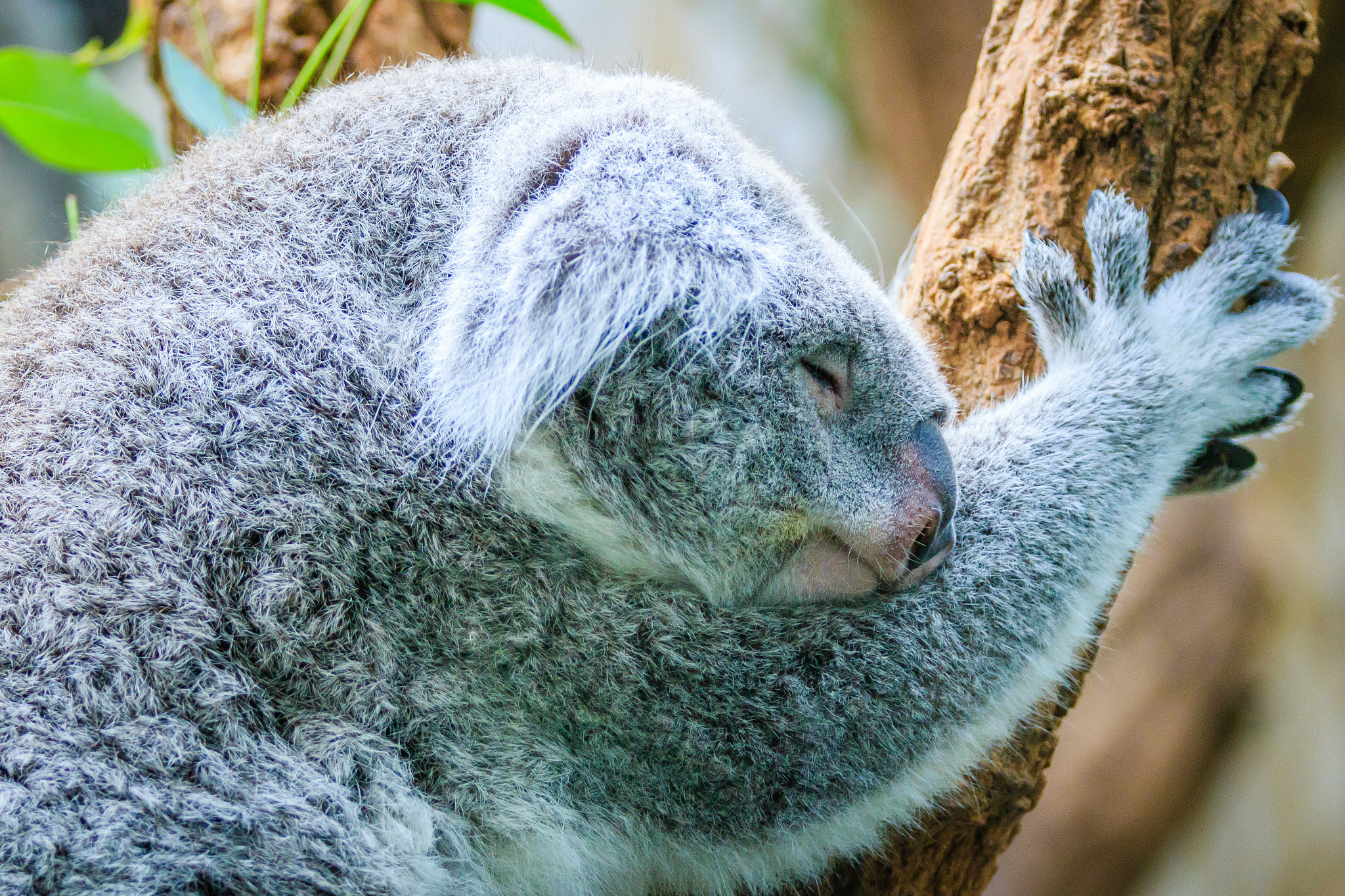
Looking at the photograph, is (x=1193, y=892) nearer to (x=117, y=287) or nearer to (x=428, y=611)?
(x=428, y=611)

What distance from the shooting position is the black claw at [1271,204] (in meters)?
1.90

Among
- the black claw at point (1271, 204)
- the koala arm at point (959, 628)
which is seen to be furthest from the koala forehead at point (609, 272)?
the black claw at point (1271, 204)

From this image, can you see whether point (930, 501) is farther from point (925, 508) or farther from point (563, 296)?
point (563, 296)

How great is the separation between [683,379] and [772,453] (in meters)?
0.19

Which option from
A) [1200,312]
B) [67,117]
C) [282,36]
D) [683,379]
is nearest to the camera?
[683,379]

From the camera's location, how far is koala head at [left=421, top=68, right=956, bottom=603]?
1.42 meters

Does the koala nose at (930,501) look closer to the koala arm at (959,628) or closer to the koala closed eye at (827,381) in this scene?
the koala arm at (959,628)

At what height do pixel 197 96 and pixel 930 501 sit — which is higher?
pixel 197 96

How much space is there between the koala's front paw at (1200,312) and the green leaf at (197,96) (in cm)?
225

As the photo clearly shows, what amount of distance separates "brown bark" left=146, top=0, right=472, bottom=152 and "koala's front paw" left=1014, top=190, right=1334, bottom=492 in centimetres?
190

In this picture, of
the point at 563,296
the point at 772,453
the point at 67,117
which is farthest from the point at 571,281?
the point at 67,117

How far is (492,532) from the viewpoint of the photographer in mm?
1562

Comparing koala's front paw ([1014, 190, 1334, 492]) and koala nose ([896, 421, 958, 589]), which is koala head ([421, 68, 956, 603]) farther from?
koala's front paw ([1014, 190, 1334, 492])

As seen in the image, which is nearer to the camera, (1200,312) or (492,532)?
(492,532)
